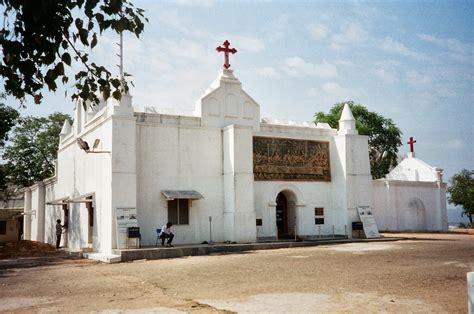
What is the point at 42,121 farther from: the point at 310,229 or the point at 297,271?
the point at 297,271

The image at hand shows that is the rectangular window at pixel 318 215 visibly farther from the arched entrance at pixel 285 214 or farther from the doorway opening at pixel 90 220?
the doorway opening at pixel 90 220

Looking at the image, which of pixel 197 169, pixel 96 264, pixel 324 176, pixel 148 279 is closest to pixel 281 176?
pixel 324 176

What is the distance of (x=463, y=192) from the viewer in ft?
144

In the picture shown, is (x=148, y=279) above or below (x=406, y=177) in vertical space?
below

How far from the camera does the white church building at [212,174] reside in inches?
729

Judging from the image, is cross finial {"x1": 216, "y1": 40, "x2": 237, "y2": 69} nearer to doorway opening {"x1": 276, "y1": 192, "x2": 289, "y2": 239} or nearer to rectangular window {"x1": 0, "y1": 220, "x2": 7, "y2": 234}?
doorway opening {"x1": 276, "y1": 192, "x2": 289, "y2": 239}

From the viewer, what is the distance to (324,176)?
2330 cm

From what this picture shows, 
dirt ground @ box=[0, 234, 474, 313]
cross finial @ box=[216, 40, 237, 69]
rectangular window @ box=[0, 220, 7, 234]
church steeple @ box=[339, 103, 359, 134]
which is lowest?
dirt ground @ box=[0, 234, 474, 313]

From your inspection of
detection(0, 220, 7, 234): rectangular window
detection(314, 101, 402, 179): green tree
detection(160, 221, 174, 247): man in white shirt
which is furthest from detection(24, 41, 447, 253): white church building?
detection(314, 101, 402, 179): green tree

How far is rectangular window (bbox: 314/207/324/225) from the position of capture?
2277 centimetres

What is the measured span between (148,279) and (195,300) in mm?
3151

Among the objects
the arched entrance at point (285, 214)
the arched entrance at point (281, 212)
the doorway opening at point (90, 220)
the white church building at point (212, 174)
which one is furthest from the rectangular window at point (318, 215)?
the doorway opening at point (90, 220)

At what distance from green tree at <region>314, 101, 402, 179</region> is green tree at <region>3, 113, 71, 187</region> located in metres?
22.7

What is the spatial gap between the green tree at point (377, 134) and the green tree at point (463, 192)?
758 centimetres
